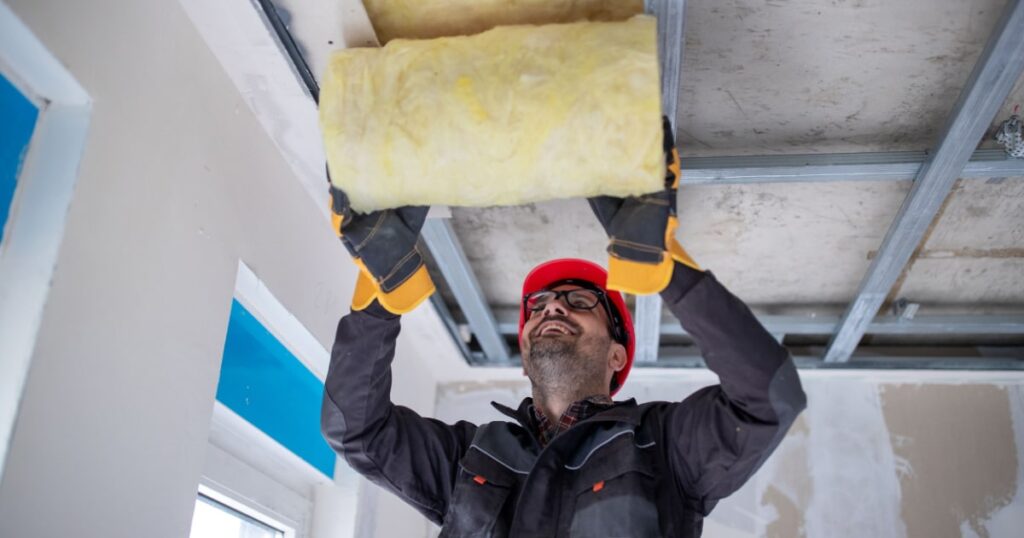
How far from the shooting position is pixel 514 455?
6.41 ft

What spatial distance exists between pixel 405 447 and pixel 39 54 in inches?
41.4

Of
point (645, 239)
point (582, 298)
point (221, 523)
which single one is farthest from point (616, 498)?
point (221, 523)

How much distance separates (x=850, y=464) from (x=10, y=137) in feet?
8.77

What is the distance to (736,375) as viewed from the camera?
174 centimetres

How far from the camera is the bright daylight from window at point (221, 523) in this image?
7.52 feet

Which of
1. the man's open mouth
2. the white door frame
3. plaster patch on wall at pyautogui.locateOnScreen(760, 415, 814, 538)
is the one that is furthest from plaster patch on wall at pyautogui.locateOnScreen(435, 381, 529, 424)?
the white door frame

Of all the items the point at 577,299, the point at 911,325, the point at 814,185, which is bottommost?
the point at 577,299

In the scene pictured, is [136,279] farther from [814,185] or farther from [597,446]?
[814,185]

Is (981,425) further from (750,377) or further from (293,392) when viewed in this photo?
(293,392)

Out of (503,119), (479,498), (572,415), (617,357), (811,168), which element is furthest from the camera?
(617,357)

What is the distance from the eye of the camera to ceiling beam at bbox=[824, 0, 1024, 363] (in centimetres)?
194

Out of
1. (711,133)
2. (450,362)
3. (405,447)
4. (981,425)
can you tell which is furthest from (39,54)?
(981,425)

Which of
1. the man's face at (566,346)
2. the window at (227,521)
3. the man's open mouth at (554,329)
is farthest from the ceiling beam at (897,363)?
the window at (227,521)

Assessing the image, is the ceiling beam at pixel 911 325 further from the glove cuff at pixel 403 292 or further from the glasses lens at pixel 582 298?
the glove cuff at pixel 403 292
